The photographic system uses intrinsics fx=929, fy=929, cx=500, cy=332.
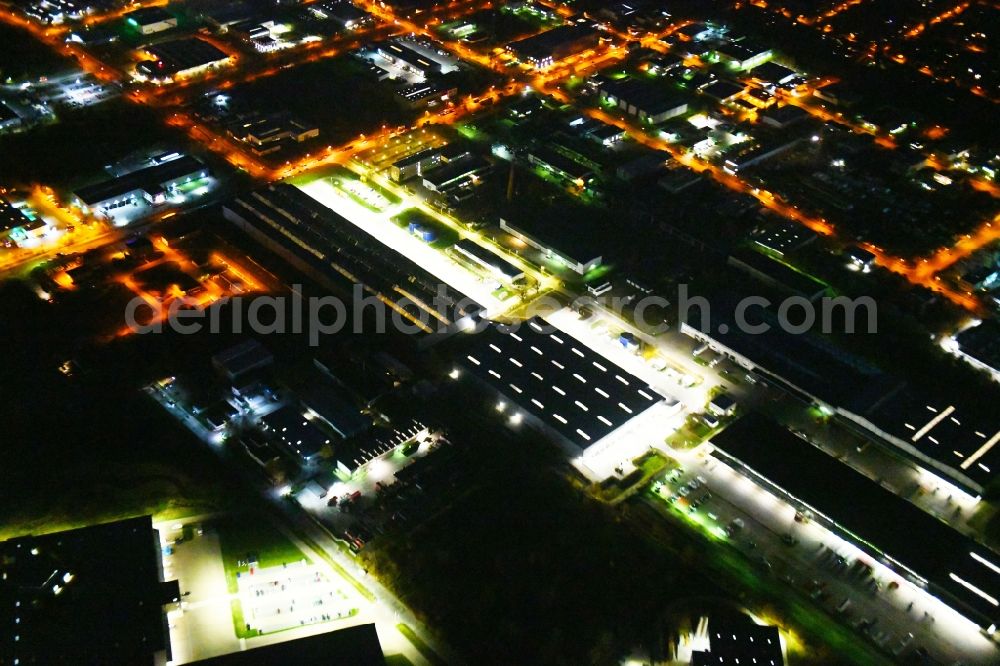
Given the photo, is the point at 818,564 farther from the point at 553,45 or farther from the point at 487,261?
the point at 553,45

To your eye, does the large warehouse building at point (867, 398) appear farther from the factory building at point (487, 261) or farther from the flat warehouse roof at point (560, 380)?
the factory building at point (487, 261)

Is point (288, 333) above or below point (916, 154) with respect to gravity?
below

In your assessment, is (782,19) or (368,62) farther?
(782,19)

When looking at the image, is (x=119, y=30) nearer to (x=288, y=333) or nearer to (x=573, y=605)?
(x=288, y=333)

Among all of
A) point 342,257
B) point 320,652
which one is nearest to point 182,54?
point 342,257

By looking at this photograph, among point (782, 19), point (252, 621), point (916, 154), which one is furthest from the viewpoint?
point (782, 19)

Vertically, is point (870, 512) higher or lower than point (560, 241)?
higher

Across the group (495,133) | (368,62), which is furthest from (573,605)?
(368,62)

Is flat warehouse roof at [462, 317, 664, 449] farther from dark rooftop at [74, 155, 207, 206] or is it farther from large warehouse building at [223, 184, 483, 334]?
dark rooftop at [74, 155, 207, 206]
